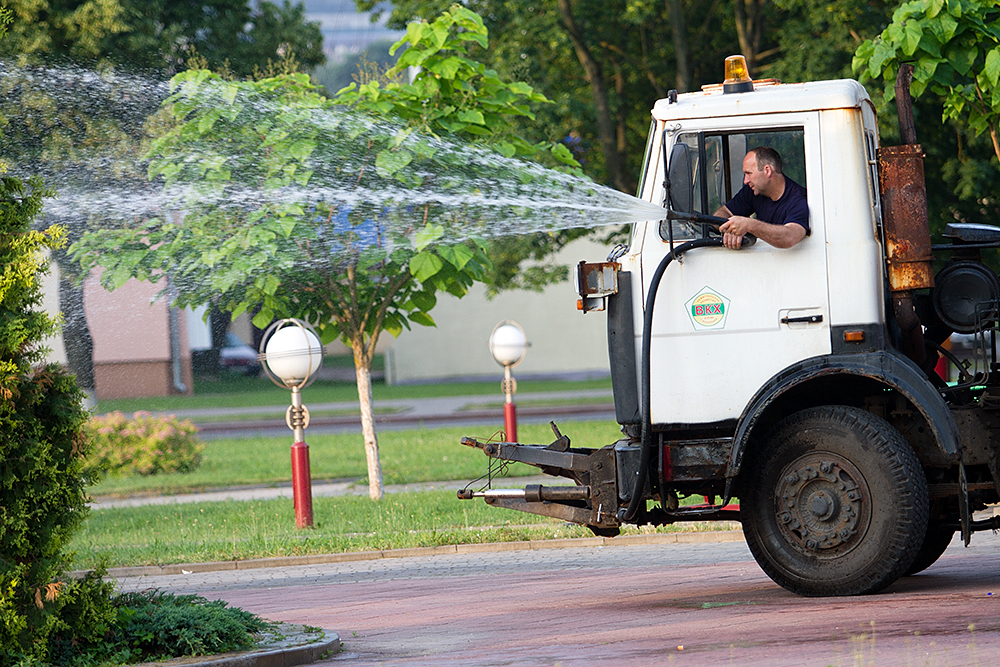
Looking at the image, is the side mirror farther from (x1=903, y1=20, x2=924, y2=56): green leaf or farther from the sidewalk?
the sidewalk

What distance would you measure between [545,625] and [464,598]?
129 centimetres

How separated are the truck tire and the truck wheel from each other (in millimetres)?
1178

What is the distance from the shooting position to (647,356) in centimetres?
686

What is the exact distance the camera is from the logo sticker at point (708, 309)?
6.87m

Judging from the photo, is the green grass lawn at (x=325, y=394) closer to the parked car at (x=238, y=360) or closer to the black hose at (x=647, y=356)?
the parked car at (x=238, y=360)

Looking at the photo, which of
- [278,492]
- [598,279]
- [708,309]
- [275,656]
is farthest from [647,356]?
[278,492]

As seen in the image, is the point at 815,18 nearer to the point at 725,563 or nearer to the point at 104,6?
the point at 725,563

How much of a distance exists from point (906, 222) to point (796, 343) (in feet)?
3.09

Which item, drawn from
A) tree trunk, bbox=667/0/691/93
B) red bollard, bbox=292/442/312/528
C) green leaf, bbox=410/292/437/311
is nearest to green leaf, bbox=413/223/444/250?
green leaf, bbox=410/292/437/311

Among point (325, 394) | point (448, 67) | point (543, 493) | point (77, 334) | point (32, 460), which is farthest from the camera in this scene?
point (325, 394)

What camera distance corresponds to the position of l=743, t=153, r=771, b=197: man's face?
6855mm

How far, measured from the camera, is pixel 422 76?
1203 cm

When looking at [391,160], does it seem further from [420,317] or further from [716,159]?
[716,159]

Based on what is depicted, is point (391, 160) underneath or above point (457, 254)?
above
